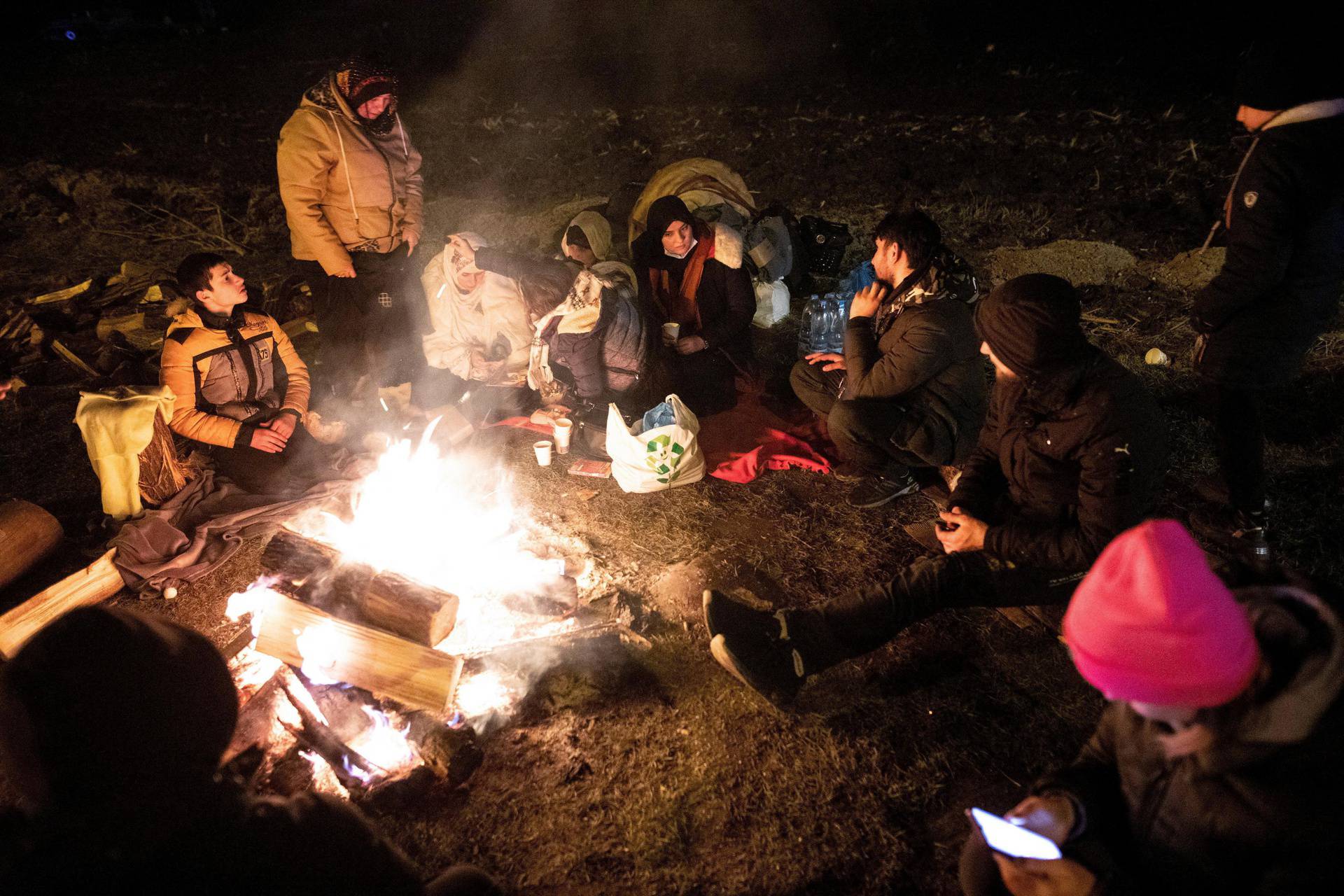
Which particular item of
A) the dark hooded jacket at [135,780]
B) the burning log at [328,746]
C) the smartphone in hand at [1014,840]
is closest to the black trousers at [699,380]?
the burning log at [328,746]

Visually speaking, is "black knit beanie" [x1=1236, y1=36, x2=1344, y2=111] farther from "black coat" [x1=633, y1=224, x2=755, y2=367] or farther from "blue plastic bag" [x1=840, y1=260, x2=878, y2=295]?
"black coat" [x1=633, y1=224, x2=755, y2=367]

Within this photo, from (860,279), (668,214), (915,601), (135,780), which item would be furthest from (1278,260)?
(135,780)

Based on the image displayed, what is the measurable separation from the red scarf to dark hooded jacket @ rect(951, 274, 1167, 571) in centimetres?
313

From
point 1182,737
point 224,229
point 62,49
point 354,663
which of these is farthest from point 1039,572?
point 62,49

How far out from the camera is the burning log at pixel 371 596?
329 cm

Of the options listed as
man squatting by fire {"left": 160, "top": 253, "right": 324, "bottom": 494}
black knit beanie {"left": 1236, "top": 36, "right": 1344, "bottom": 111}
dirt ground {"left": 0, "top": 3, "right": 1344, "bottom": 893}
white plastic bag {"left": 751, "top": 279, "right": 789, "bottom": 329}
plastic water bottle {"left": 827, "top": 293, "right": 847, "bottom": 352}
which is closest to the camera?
dirt ground {"left": 0, "top": 3, "right": 1344, "bottom": 893}

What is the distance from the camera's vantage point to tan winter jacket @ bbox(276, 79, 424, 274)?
491cm

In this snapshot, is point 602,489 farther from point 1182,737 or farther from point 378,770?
point 1182,737

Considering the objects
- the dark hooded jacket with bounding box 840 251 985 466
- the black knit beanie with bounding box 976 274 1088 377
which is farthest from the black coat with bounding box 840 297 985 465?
the black knit beanie with bounding box 976 274 1088 377

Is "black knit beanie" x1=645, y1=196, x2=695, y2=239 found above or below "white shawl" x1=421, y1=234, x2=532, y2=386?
above

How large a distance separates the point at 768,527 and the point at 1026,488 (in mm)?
1696

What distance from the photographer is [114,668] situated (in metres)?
1.47

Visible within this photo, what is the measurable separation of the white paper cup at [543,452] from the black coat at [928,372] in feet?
7.66

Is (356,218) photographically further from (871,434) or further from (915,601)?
(915,601)
